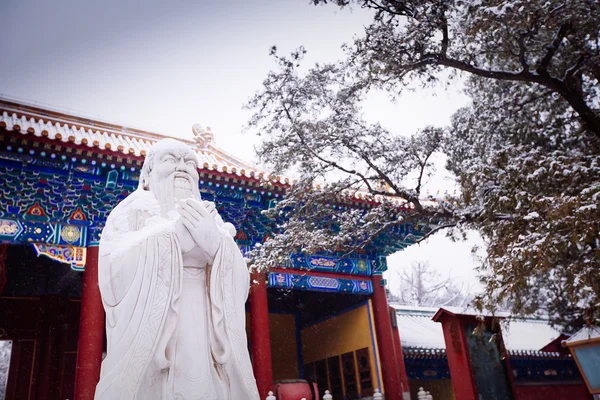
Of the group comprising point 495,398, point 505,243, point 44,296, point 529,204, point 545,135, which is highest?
point 545,135

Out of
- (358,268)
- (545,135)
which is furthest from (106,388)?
(358,268)

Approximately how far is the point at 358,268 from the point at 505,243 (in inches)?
193

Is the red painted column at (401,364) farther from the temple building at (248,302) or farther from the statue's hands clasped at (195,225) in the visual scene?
the statue's hands clasped at (195,225)

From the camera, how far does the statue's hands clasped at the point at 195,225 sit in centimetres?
271

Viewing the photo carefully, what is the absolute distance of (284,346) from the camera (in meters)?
11.7

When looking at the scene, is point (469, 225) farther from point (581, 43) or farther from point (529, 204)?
point (581, 43)

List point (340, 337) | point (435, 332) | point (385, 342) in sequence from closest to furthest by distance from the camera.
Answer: point (385, 342), point (340, 337), point (435, 332)

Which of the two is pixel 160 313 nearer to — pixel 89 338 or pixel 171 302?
pixel 171 302

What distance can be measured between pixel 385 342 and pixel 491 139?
4414 mm

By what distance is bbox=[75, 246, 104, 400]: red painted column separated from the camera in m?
6.42

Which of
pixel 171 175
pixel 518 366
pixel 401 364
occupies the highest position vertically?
pixel 171 175

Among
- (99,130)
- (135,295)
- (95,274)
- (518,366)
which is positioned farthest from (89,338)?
(518,366)

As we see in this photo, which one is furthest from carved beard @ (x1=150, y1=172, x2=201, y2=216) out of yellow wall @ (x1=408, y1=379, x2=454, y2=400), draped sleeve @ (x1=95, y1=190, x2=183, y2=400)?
yellow wall @ (x1=408, y1=379, x2=454, y2=400)

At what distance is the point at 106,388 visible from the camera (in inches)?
92.6
